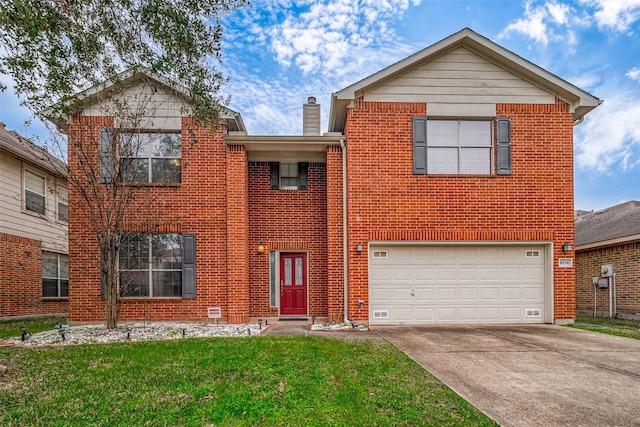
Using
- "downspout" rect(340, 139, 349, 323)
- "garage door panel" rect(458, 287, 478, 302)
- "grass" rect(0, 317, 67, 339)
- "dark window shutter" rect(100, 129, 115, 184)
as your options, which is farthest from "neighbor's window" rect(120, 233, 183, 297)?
"garage door panel" rect(458, 287, 478, 302)

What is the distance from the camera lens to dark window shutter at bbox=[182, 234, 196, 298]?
31.0 ft

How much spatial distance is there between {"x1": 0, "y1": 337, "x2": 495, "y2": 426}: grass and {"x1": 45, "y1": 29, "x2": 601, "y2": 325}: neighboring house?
3103 millimetres

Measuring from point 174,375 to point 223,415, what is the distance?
1620 mm

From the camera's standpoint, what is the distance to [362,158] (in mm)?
9398

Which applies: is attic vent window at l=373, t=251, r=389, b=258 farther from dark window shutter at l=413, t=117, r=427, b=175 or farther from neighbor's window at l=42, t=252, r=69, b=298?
neighbor's window at l=42, t=252, r=69, b=298

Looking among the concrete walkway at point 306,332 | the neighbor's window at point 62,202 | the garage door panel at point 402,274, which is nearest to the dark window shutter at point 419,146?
the garage door panel at point 402,274

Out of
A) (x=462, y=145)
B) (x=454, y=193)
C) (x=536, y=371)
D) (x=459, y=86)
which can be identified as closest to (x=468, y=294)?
(x=454, y=193)

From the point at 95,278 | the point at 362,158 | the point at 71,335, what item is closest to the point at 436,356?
the point at 362,158

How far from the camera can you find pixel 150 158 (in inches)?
379

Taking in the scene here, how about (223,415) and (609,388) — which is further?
(609,388)

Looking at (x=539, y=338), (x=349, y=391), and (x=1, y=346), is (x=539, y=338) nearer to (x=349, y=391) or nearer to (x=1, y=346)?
(x=349, y=391)

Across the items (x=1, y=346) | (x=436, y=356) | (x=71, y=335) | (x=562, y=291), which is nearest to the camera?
(x=436, y=356)

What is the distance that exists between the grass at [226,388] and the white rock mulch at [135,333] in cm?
100

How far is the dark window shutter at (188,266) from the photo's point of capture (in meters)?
9.46
